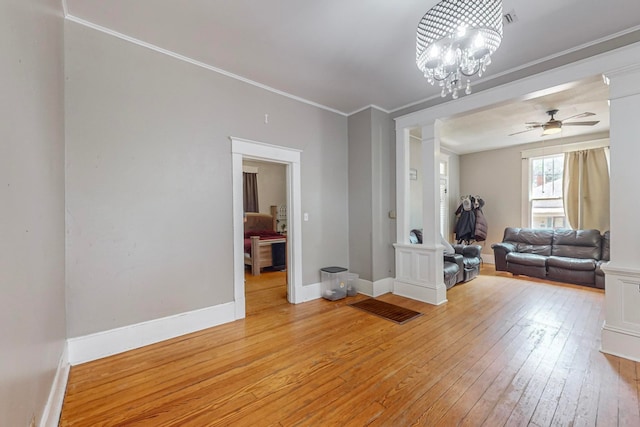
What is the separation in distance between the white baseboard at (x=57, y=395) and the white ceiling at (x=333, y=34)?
2679 millimetres

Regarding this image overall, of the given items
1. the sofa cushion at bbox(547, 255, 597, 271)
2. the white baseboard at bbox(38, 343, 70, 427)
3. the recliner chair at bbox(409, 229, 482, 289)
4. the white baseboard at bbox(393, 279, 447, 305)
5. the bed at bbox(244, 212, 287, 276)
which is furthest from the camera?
the bed at bbox(244, 212, 287, 276)

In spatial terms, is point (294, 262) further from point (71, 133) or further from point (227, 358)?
point (71, 133)

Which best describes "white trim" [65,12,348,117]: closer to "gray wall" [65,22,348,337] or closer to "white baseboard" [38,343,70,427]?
"gray wall" [65,22,348,337]

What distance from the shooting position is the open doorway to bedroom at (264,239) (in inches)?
162

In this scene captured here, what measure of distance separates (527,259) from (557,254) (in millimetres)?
592

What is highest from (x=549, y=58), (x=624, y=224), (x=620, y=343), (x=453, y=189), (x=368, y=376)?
(x=549, y=58)

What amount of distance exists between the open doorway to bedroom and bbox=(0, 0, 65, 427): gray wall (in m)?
2.06

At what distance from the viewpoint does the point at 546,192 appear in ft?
19.5

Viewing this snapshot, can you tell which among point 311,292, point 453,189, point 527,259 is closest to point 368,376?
point 311,292

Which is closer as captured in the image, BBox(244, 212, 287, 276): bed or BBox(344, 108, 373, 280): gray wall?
BBox(344, 108, 373, 280): gray wall

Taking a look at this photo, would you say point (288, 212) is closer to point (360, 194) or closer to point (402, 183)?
point (360, 194)

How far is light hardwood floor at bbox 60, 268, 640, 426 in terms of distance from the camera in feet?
5.51

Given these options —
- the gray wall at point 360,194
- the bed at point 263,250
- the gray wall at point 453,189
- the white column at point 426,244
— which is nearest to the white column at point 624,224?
the white column at point 426,244

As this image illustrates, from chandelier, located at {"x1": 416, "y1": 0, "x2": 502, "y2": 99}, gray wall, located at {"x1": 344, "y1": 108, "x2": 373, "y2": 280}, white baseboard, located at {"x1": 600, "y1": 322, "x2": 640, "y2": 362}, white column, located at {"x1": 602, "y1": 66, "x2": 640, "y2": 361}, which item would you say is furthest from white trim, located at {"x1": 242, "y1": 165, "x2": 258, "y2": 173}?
white baseboard, located at {"x1": 600, "y1": 322, "x2": 640, "y2": 362}
